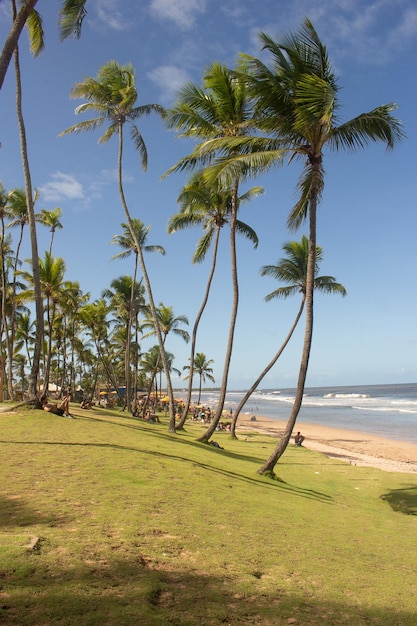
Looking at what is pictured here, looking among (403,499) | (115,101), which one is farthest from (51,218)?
(403,499)

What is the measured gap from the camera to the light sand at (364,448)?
1889 cm

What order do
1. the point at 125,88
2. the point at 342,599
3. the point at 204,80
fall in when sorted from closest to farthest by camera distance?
the point at 342,599 < the point at 204,80 < the point at 125,88

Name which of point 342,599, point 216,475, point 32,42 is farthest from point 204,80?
point 342,599

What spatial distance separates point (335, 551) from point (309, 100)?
9310 mm

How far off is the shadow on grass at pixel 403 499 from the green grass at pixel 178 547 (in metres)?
0.09

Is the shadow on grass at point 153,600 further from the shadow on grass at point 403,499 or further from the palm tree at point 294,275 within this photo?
the palm tree at point 294,275

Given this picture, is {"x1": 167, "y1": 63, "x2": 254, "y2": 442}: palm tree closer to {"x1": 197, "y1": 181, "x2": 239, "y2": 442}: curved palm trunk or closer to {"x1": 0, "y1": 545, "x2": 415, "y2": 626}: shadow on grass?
{"x1": 197, "y1": 181, "x2": 239, "y2": 442}: curved palm trunk

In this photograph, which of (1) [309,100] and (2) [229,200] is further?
(2) [229,200]

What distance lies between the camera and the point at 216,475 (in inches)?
363

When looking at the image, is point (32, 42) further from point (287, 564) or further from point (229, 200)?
point (287, 564)

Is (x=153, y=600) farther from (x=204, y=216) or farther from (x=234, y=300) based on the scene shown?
(x=204, y=216)

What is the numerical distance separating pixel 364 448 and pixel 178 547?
23.3 m

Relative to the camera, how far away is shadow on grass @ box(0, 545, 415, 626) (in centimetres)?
298

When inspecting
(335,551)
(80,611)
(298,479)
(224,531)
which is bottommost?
(298,479)
